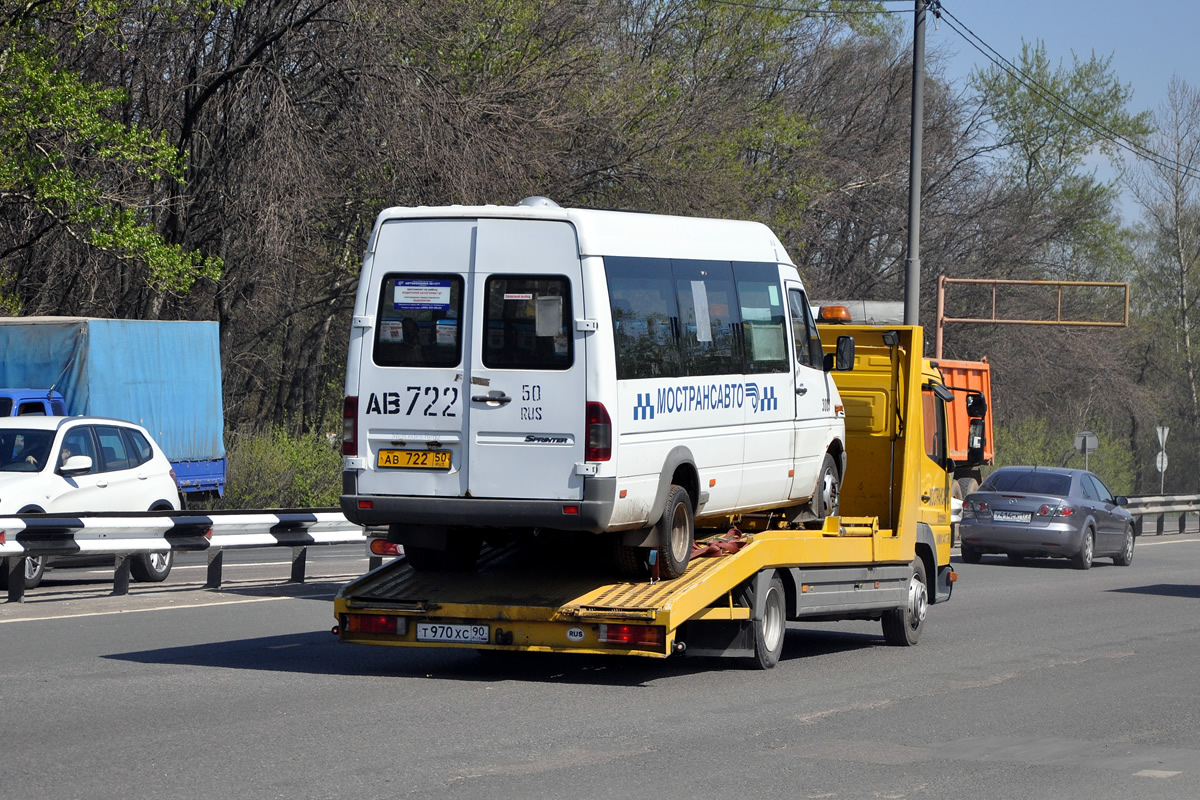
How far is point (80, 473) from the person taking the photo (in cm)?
1622

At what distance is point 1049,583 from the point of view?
21094 mm

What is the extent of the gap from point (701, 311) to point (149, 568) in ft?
27.6

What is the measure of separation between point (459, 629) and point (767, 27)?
31.8 m

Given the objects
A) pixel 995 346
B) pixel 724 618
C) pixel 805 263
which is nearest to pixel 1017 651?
pixel 724 618

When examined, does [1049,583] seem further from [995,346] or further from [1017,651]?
[995,346]

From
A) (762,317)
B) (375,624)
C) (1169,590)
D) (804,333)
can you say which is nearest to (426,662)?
(375,624)

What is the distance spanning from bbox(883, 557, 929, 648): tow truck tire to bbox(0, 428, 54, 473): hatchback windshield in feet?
27.9

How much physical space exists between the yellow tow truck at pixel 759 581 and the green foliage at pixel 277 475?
48.1 feet

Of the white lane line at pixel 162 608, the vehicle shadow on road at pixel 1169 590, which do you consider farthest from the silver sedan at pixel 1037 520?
the white lane line at pixel 162 608

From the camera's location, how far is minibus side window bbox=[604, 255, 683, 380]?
33.4ft

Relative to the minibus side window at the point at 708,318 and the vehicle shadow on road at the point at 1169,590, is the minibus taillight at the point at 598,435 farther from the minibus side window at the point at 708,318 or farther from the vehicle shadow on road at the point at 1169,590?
the vehicle shadow on road at the point at 1169,590

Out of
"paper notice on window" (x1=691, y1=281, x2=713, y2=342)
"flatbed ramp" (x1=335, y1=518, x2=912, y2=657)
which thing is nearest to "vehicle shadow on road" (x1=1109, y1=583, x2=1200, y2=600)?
"flatbed ramp" (x1=335, y1=518, x2=912, y2=657)

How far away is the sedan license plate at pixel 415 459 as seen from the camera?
10.1 meters

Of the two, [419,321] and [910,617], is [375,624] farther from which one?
[910,617]
